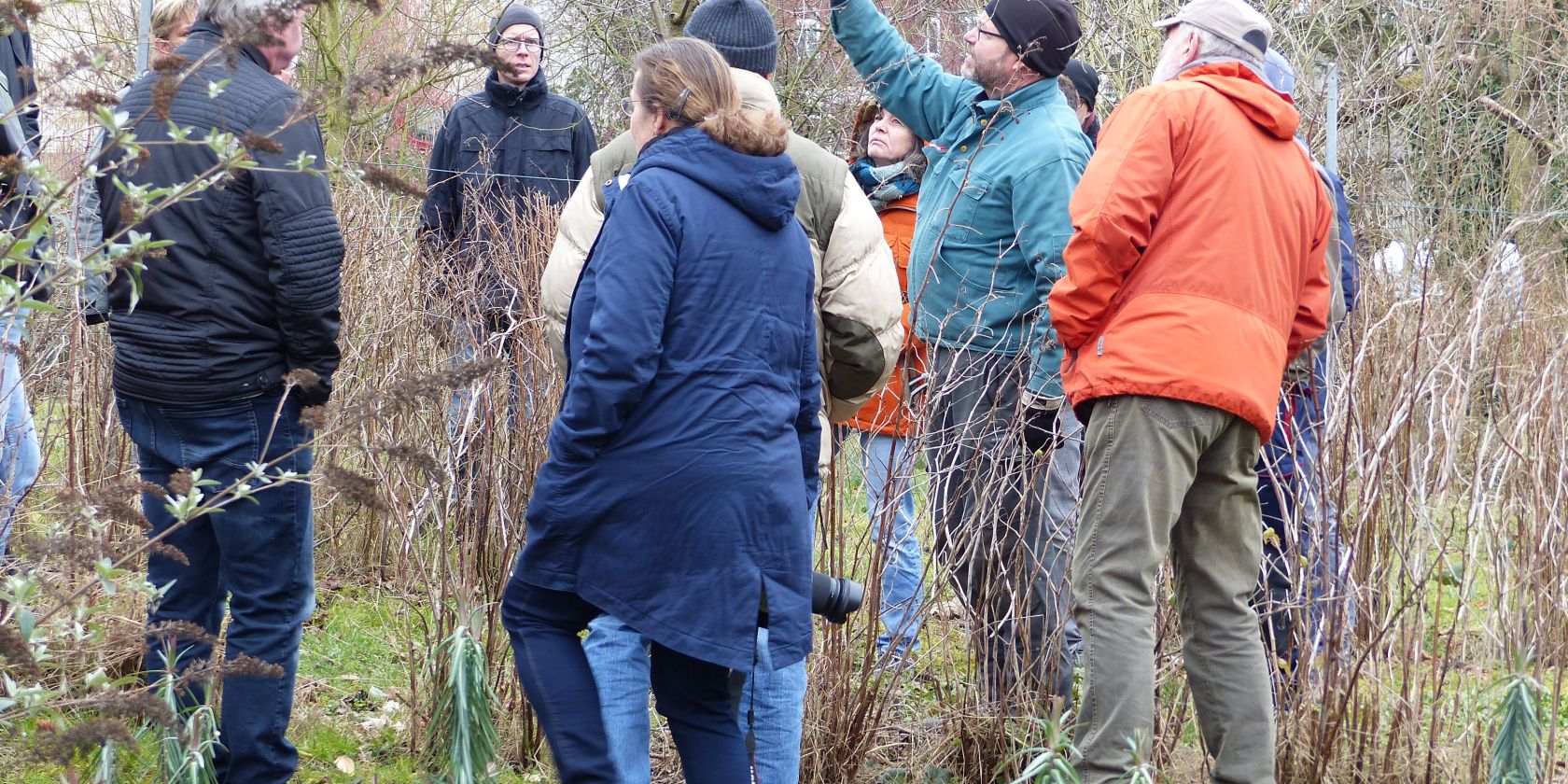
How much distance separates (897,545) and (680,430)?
960 mm

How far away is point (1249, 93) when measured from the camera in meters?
2.96

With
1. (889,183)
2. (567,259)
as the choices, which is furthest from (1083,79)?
(567,259)

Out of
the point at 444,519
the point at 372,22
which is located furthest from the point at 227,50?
the point at 372,22

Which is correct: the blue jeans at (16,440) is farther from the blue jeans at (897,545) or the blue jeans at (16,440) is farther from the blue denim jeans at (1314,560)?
the blue denim jeans at (1314,560)

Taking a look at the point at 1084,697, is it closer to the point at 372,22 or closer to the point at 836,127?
the point at 836,127

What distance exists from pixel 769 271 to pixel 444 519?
3.99 feet

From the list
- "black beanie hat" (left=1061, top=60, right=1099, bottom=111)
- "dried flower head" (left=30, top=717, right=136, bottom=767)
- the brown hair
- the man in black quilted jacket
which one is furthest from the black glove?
"dried flower head" (left=30, top=717, right=136, bottom=767)

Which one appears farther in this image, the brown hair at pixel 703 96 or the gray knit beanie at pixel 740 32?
the gray knit beanie at pixel 740 32

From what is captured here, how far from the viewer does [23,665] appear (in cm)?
160

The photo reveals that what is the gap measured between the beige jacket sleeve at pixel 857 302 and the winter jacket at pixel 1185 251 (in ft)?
1.34

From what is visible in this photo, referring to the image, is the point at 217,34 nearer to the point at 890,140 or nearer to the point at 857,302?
the point at 857,302

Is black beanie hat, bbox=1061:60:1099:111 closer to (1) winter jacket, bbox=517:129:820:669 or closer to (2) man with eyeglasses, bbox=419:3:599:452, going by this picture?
(2) man with eyeglasses, bbox=419:3:599:452

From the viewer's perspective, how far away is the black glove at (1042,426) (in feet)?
11.4

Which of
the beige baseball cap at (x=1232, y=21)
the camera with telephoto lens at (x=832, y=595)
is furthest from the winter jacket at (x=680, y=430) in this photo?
the beige baseball cap at (x=1232, y=21)
